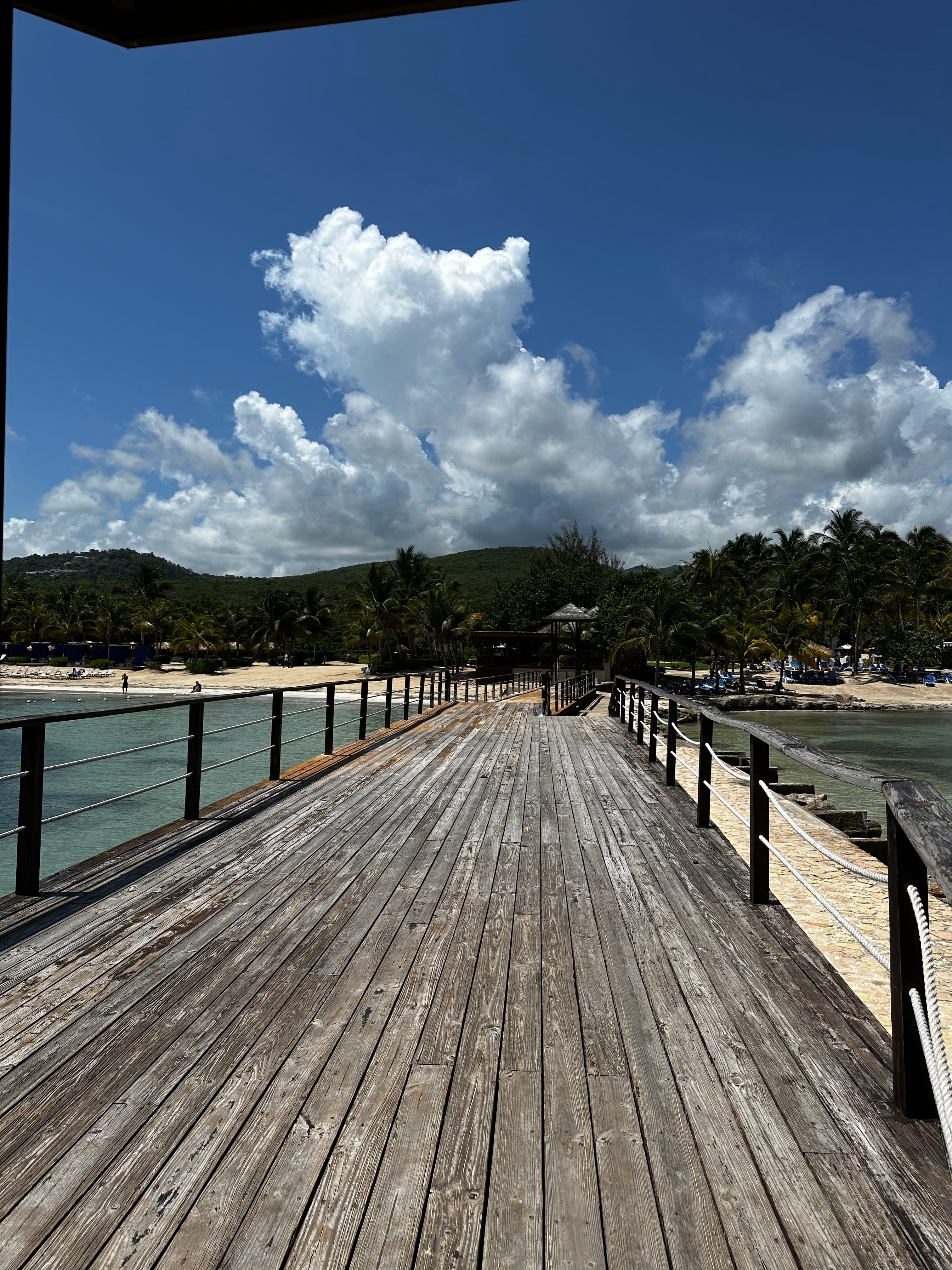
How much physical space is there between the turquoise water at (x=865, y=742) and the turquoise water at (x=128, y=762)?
10039 mm

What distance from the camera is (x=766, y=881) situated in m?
3.42

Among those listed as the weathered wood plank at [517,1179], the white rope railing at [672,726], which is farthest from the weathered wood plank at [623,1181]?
the white rope railing at [672,726]

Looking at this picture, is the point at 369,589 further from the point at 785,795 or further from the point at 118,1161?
the point at 118,1161

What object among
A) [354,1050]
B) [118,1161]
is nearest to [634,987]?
[354,1050]

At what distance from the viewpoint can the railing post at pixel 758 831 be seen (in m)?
3.42

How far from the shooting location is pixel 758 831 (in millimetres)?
3447

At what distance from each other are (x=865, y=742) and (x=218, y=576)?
10963cm

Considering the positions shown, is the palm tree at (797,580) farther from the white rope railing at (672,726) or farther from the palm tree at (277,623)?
the white rope railing at (672,726)

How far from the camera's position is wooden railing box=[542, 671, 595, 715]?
16.0 meters

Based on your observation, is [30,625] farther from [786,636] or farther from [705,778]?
[705,778]

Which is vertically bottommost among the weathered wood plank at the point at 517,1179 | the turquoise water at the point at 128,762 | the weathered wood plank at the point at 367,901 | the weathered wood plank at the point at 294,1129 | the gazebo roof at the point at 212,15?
the turquoise water at the point at 128,762

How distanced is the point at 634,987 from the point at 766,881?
121 centimetres

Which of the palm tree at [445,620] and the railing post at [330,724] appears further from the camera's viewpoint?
the palm tree at [445,620]

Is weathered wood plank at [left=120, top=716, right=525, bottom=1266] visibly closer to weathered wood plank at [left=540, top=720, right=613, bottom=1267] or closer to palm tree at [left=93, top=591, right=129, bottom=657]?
weathered wood plank at [left=540, top=720, right=613, bottom=1267]
